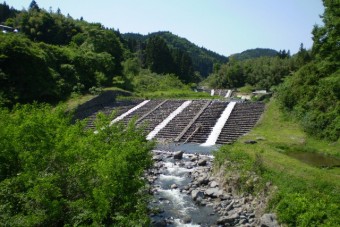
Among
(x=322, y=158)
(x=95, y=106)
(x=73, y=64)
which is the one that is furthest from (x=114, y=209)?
(x=73, y=64)

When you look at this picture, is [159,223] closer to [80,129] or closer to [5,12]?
Result: [80,129]

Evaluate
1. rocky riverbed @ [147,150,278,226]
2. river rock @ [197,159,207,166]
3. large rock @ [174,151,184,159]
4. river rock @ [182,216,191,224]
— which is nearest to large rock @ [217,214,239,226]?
rocky riverbed @ [147,150,278,226]

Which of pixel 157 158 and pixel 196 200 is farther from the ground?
pixel 157 158

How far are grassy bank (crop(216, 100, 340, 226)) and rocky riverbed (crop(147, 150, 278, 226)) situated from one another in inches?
35.9

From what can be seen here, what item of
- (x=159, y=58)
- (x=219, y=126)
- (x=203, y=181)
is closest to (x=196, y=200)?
(x=203, y=181)

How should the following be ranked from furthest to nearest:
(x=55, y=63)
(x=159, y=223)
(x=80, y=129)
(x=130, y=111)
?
(x=55, y=63), (x=130, y=111), (x=80, y=129), (x=159, y=223)

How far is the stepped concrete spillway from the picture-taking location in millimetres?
32344

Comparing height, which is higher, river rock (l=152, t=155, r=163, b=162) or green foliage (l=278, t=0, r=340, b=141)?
green foliage (l=278, t=0, r=340, b=141)

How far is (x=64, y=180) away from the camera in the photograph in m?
11.7

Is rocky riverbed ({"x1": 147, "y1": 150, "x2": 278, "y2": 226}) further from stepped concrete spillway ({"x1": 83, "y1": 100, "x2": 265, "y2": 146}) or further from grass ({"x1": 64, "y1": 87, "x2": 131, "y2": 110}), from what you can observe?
grass ({"x1": 64, "y1": 87, "x2": 131, "y2": 110})

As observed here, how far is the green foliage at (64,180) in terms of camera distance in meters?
10.2

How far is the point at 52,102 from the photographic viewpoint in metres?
44.2

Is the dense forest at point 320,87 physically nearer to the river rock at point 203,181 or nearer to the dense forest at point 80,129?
the dense forest at point 80,129

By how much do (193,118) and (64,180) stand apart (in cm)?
2643
